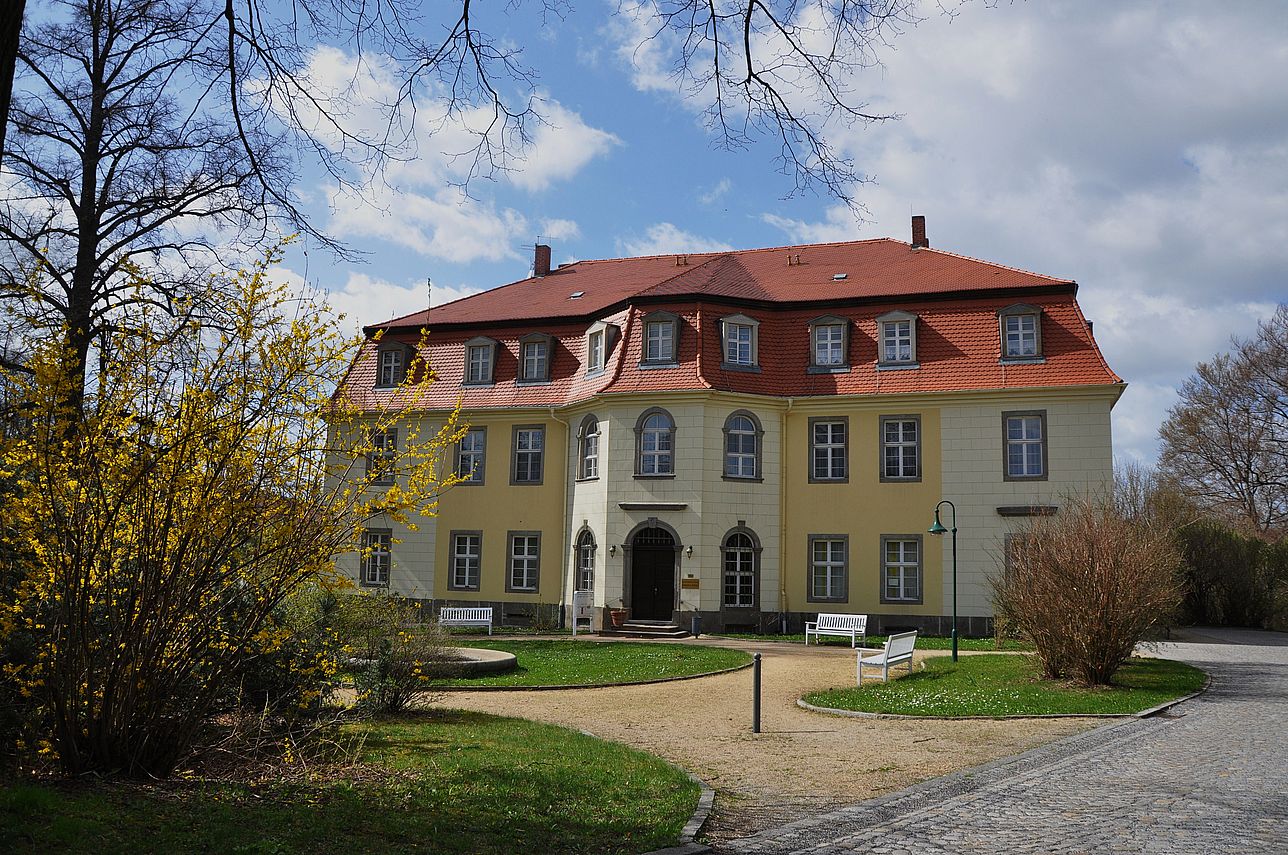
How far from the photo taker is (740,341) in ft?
91.9

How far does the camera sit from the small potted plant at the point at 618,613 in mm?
26453

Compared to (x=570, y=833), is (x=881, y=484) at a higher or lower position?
higher

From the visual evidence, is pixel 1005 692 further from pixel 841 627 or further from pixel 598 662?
pixel 841 627

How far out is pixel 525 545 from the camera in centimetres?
2969

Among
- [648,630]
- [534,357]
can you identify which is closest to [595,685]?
[648,630]

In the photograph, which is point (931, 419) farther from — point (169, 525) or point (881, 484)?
point (169, 525)

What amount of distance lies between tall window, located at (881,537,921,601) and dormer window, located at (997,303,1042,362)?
217 inches

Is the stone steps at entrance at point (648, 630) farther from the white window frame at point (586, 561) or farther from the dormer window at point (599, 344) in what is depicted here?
the dormer window at point (599, 344)

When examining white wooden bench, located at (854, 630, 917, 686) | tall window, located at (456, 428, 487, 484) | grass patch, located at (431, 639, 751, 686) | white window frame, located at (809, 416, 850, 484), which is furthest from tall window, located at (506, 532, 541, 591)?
white wooden bench, located at (854, 630, 917, 686)

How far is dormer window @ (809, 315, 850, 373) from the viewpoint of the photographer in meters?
27.6

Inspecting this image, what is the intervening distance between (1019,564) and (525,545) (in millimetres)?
16670

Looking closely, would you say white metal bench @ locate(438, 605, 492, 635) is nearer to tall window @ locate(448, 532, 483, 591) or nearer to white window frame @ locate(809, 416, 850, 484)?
tall window @ locate(448, 532, 483, 591)

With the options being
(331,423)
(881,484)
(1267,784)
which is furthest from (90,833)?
(881,484)

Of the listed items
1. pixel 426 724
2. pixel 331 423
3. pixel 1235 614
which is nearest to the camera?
pixel 331 423
